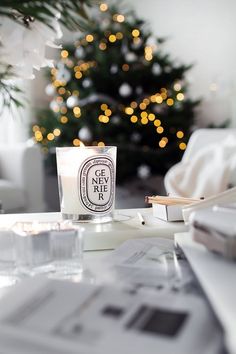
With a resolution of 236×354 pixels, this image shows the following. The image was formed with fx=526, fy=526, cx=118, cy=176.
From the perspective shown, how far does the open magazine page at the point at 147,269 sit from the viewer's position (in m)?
0.58

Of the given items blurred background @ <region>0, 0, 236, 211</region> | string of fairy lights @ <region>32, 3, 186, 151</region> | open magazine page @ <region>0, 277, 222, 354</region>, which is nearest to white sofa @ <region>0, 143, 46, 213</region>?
blurred background @ <region>0, 0, 236, 211</region>

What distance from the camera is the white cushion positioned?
9.37 ft

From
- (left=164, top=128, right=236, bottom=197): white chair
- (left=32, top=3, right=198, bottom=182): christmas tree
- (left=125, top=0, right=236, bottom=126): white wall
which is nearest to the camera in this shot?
(left=164, top=128, right=236, bottom=197): white chair

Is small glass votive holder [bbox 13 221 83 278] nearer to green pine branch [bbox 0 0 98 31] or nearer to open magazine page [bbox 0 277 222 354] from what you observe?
open magazine page [bbox 0 277 222 354]

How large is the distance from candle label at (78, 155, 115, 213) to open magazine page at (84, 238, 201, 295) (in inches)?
5.6

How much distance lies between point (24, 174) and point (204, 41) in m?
2.12

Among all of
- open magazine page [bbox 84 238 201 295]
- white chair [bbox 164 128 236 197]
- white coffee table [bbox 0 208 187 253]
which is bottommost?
white chair [bbox 164 128 236 197]

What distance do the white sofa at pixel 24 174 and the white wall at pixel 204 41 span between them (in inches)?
67.1

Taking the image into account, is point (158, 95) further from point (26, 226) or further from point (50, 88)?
point (26, 226)

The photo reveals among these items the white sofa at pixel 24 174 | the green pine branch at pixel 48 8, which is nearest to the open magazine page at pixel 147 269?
the green pine branch at pixel 48 8

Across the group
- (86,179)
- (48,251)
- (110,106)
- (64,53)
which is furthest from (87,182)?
(64,53)

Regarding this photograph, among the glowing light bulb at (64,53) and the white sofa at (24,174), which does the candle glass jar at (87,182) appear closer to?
the white sofa at (24,174)

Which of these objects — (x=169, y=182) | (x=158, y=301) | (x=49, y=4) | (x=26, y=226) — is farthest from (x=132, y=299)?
(x=169, y=182)

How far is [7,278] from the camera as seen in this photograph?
721 mm
